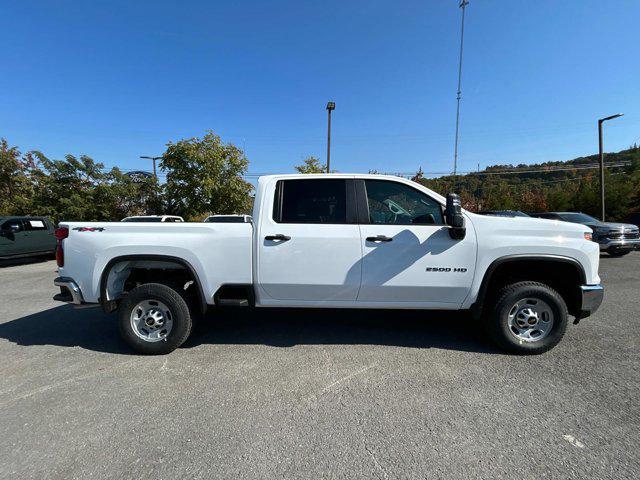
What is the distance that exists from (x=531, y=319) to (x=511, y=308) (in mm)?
287

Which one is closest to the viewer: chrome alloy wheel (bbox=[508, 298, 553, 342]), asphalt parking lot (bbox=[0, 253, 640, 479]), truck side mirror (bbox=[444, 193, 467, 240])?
asphalt parking lot (bbox=[0, 253, 640, 479])

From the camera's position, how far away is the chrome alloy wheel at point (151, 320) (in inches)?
140

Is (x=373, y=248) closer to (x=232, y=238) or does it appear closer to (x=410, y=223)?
(x=410, y=223)

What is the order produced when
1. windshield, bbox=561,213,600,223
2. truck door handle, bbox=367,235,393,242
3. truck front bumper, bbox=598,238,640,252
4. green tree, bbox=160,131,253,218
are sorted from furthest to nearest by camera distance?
green tree, bbox=160,131,253,218 < windshield, bbox=561,213,600,223 < truck front bumper, bbox=598,238,640,252 < truck door handle, bbox=367,235,393,242

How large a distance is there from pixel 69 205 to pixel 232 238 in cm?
1851

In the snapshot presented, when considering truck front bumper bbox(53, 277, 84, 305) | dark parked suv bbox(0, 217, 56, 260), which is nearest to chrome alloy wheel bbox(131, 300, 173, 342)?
truck front bumper bbox(53, 277, 84, 305)

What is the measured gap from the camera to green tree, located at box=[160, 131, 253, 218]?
1653cm

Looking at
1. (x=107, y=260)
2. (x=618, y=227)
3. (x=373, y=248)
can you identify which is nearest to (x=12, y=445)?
(x=107, y=260)

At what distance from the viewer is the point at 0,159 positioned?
17141mm

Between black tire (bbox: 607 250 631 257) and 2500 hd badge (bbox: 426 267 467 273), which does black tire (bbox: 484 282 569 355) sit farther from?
black tire (bbox: 607 250 631 257)

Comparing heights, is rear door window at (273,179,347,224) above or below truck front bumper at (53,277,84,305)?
above

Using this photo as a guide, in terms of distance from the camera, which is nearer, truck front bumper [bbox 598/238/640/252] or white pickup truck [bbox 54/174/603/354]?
white pickup truck [bbox 54/174/603/354]

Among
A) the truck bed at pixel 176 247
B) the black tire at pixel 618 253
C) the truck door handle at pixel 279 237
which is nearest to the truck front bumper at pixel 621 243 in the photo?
the black tire at pixel 618 253

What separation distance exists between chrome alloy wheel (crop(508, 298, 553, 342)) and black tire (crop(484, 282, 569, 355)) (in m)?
0.03
